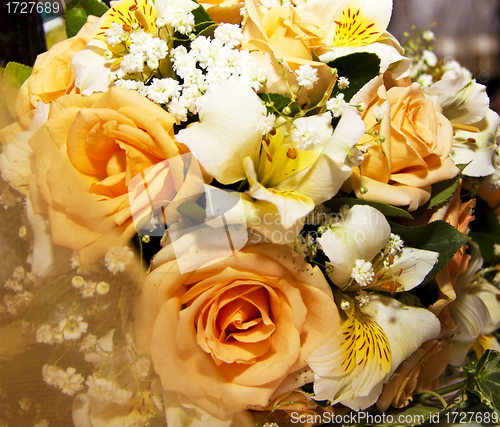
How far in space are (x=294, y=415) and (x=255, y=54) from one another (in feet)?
1.73

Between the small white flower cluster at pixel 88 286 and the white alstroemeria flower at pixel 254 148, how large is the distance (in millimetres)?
191

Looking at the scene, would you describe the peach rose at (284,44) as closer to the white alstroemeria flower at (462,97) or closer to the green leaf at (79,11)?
the white alstroemeria flower at (462,97)

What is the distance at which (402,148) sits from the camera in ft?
1.86

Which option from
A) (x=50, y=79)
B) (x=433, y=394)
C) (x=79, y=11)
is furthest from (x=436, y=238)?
(x=79, y=11)

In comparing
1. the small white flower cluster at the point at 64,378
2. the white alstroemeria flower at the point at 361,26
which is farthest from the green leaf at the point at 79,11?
the small white flower cluster at the point at 64,378

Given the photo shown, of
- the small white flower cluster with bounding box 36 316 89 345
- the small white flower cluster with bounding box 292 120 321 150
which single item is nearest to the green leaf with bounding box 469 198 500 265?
the small white flower cluster with bounding box 292 120 321 150

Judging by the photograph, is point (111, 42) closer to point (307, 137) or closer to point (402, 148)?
point (307, 137)

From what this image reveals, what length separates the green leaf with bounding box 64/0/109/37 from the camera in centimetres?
75

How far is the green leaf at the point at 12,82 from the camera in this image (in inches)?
24.1

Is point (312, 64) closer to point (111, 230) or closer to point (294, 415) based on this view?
point (111, 230)

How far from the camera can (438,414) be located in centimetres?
65

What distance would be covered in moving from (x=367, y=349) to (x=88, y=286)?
0.38 m

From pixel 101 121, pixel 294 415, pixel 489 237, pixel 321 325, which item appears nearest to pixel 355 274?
pixel 321 325

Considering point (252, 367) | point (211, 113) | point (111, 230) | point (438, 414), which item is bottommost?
point (438, 414)
